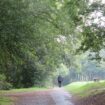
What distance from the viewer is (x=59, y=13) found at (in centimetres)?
2131

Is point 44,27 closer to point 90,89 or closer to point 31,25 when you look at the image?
point 31,25

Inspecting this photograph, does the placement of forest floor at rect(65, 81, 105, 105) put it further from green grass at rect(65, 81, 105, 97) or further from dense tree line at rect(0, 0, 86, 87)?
dense tree line at rect(0, 0, 86, 87)

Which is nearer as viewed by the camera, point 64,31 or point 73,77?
point 64,31

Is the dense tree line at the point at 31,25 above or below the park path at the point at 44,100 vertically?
above

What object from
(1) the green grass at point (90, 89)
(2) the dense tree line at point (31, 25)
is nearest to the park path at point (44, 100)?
(1) the green grass at point (90, 89)

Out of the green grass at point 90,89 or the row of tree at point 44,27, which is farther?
the green grass at point 90,89

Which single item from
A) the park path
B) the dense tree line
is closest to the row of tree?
the dense tree line

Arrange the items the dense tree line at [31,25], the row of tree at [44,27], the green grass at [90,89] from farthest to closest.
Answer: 1. the green grass at [90,89]
2. the row of tree at [44,27]
3. the dense tree line at [31,25]

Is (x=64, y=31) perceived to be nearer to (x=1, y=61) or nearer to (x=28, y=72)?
(x=1, y=61)

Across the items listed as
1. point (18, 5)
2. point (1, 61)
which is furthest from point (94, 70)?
point (18, 5)

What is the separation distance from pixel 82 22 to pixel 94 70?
260ft

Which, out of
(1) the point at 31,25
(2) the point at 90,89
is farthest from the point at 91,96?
(1) the point at 31,25

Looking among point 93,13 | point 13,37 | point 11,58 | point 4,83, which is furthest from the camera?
point 4,83

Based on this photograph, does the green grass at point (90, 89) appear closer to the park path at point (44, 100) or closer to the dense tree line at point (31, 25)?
the park path at point (44, 100)
